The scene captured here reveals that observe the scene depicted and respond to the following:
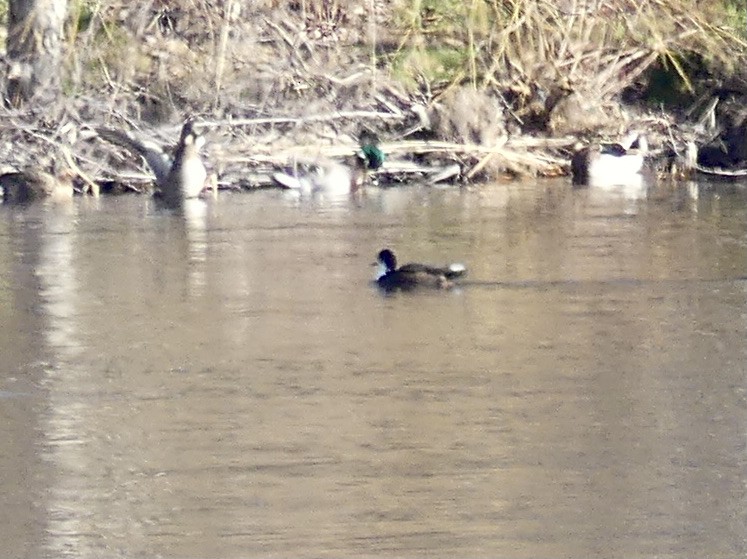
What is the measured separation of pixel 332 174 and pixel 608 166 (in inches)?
126

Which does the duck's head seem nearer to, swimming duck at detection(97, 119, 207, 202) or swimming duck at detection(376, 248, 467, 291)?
swimming duck at detection(97, 119, 207, 202)

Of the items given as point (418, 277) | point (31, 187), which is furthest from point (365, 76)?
point (418, 277)

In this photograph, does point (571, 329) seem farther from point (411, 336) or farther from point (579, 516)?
point (579, 516)

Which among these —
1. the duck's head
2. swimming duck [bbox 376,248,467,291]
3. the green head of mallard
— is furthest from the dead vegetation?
swimming duck [bbox 376,248,467,291]

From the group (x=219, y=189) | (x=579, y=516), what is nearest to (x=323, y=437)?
(x=579, y=516)

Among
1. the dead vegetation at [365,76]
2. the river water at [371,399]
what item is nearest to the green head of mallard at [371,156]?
the dead vegetation at [365,76]

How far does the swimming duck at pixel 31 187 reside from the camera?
63.0 feet

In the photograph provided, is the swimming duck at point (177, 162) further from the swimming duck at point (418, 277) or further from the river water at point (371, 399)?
the swimming duck at point (418, 277)

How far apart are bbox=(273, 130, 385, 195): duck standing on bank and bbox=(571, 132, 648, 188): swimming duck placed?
2261 millimetres

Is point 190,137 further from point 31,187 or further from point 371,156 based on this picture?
point 371,156

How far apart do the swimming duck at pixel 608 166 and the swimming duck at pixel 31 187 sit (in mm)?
5727

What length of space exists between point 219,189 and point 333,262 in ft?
25.6

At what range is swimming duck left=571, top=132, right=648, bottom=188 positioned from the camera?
21078mm

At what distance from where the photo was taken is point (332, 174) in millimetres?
20312
